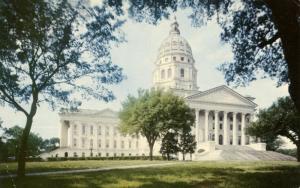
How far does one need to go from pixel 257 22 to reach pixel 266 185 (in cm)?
701

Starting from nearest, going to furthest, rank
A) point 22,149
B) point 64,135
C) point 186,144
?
point 22,149
point 186,144
point 64,135

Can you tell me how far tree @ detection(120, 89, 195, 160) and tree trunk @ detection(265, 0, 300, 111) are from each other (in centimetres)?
4392

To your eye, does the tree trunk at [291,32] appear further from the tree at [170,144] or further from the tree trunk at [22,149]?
the tree at [170,144]

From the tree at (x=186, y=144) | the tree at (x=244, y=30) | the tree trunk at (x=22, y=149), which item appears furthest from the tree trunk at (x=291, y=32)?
the tree at (x=186, y=144)

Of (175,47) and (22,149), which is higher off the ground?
(175,47)

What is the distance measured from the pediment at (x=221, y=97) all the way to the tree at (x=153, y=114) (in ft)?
105

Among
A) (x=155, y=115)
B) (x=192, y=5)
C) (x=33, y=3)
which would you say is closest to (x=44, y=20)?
(x=33, y=3)

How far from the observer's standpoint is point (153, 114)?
54188mm

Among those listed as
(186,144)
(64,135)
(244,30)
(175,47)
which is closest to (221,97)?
(175,47)

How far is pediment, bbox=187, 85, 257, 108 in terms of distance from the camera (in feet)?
293

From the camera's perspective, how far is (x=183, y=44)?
101 m

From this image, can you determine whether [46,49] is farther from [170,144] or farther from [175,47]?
[175,47]

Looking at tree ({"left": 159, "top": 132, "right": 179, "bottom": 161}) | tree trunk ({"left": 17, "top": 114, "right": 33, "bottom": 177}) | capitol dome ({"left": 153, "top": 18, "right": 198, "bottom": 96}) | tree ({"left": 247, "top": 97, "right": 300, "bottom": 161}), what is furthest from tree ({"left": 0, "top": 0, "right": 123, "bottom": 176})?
capitol dome ({"left": 153, "top": 18, "right": 198, "bottom": 96})

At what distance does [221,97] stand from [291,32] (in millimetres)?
83087
